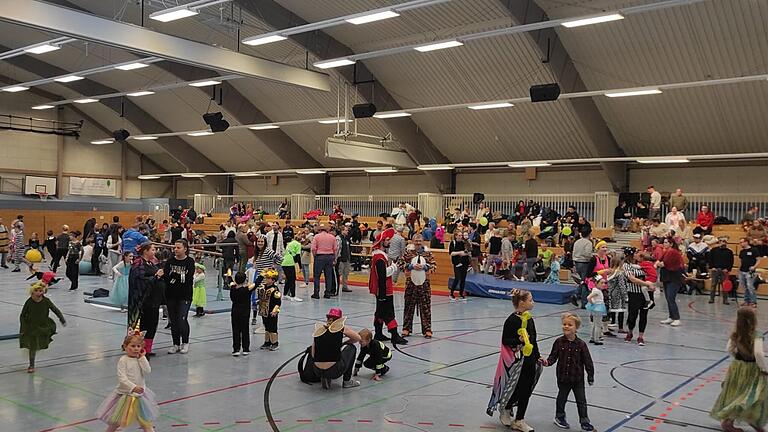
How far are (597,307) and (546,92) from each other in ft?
28.3

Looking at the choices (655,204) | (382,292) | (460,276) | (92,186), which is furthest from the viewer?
(92,186)

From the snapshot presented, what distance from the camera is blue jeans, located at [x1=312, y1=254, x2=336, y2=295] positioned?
44.7 feet

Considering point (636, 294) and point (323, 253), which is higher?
point (323, 253)

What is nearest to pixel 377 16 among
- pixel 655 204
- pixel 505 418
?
pixel 505 418

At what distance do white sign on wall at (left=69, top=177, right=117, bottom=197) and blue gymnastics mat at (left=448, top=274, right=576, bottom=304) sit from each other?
24.9 meters

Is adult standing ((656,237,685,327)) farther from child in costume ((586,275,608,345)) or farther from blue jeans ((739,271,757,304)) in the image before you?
blue jeans ((739,271,757,304))

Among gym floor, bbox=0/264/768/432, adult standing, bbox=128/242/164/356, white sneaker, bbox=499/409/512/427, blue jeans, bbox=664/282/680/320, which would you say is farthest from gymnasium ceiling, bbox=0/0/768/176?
white sneaker, bbox=499/409/512/427

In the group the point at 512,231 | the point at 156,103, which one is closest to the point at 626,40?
the point at 512,231

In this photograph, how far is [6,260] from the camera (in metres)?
22.0

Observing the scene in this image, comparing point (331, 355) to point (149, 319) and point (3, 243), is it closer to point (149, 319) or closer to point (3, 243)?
point (149, 319)

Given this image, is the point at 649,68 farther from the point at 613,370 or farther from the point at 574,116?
the point at 613,370

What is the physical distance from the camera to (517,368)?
5.48m

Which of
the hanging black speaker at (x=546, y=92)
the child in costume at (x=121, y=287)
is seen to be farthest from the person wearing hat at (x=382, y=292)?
the hanging black speaker at (x=546, y=92)

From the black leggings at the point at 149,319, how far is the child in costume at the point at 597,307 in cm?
574
